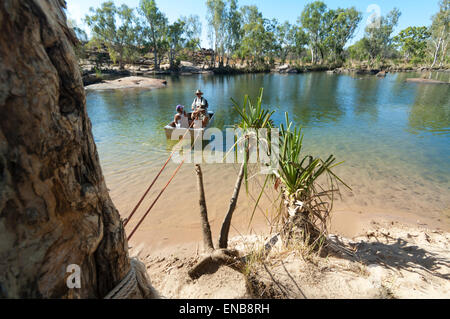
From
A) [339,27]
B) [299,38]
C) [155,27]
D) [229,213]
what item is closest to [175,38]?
[155,27]

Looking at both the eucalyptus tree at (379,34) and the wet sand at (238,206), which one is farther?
the eucalyptus tree at (379,34)

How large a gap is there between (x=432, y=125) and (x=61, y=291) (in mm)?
14212

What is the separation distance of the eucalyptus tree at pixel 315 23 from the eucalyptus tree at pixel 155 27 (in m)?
34.8

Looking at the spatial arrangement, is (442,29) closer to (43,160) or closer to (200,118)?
(200,118)

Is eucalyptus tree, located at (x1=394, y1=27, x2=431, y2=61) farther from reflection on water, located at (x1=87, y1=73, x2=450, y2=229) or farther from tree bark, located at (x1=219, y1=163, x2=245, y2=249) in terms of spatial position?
tree bark, located at (x1=219, y1=163, x2=245, y2=249)

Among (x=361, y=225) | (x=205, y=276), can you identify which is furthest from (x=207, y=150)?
(x=205, y=276)

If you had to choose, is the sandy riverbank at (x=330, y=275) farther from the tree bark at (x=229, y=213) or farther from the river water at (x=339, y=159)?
the river water at (x=339, y=159)

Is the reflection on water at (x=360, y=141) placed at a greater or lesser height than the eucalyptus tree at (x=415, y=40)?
lesser

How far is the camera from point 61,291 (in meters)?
0.92

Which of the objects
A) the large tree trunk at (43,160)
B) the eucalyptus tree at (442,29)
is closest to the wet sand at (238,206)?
the large tree trunk at (43,160)

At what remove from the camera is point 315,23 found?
55000 millimetres

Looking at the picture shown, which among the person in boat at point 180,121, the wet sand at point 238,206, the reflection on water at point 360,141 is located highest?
the person in boat at point 180,121

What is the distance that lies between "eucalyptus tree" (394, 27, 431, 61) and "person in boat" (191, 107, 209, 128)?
203 feet

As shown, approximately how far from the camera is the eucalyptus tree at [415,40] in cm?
4750
